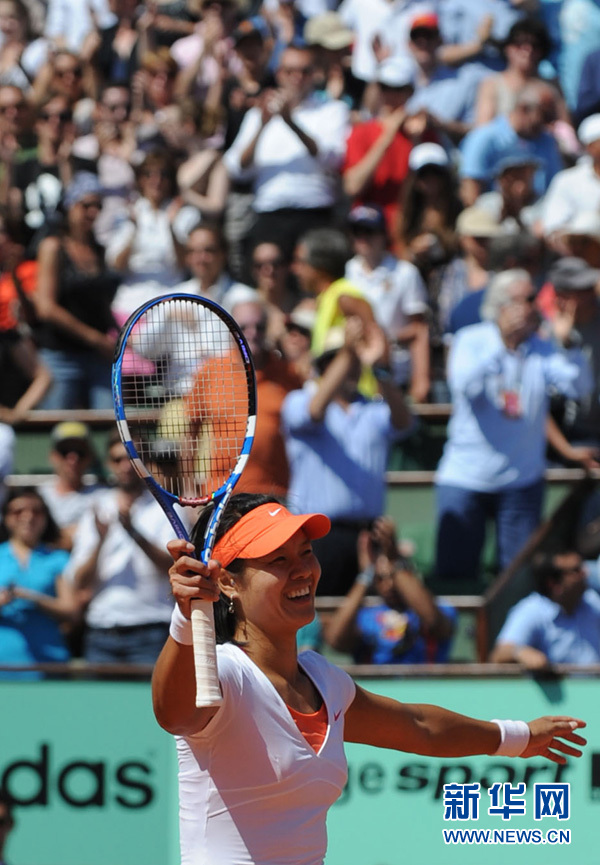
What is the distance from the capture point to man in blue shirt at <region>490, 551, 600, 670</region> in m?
6.21

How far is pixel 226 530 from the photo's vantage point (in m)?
3.07

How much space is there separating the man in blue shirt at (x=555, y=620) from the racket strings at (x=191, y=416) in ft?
4.43

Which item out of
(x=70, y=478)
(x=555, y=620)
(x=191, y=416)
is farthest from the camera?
(x=70, y=478)

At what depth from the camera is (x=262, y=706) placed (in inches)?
114

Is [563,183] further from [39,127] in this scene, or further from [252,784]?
[252,784]

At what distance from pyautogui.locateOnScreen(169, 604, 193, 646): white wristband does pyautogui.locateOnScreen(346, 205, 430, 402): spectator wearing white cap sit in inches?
215

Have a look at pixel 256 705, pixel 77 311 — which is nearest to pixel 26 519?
pixel 77 311

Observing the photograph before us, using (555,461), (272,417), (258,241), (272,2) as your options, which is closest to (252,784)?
(272,417)

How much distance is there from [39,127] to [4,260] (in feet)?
5.00

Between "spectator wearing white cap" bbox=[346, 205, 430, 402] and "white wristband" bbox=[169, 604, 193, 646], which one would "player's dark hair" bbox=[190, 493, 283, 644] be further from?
"spectator wearing white cap" bbox=[346, 205, 430, 402]

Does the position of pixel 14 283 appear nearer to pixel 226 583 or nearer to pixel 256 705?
pixel 226 583

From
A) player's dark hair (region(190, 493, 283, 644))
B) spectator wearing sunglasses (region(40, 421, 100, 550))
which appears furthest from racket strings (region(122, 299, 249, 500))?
spectator wearing sunglasses (region(40, 421, 100, 550))

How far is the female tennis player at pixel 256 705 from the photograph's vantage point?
275 centimetres

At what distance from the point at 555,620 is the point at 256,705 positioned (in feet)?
11.6
